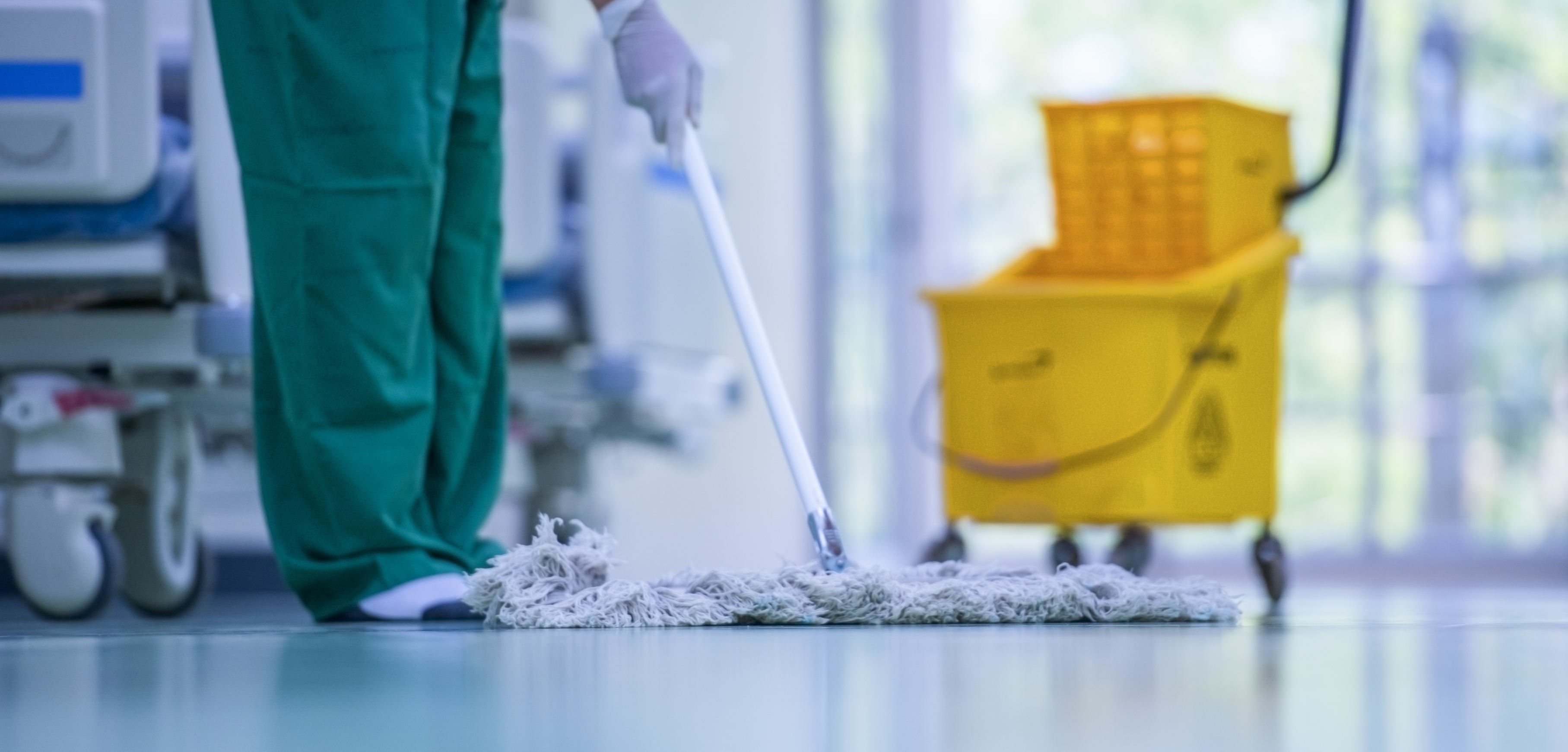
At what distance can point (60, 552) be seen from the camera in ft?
6.56

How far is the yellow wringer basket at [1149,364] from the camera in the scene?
2.35m

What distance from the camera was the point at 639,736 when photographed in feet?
2.21

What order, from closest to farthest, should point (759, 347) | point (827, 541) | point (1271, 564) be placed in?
point (827, 541)
point (759, 347)
point (1271, 564)

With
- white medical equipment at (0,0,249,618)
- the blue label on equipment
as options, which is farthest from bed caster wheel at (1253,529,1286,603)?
the blue label on equipment

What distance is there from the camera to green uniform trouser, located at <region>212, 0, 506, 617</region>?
152 centimetres


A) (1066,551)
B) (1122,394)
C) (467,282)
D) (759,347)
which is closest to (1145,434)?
(1122,394)

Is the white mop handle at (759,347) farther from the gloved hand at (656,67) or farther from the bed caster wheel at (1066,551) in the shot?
the bed caster wheel at (1066,551)

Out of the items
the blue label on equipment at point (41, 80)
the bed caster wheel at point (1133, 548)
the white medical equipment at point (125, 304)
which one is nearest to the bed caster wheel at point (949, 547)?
the bed caster wheel at point (1133, 548)

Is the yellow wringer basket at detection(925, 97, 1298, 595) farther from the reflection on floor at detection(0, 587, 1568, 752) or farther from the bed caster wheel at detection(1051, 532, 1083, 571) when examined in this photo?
the reflection on floor at detection(0, 587, 1568, 752)

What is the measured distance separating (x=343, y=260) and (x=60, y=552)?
28.0 inches

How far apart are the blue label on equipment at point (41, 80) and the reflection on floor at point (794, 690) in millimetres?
832

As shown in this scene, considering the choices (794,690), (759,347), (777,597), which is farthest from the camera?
(759,347)

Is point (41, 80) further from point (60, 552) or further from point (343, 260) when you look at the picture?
point (343, 260)

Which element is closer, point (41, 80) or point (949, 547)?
point (41, 80)
